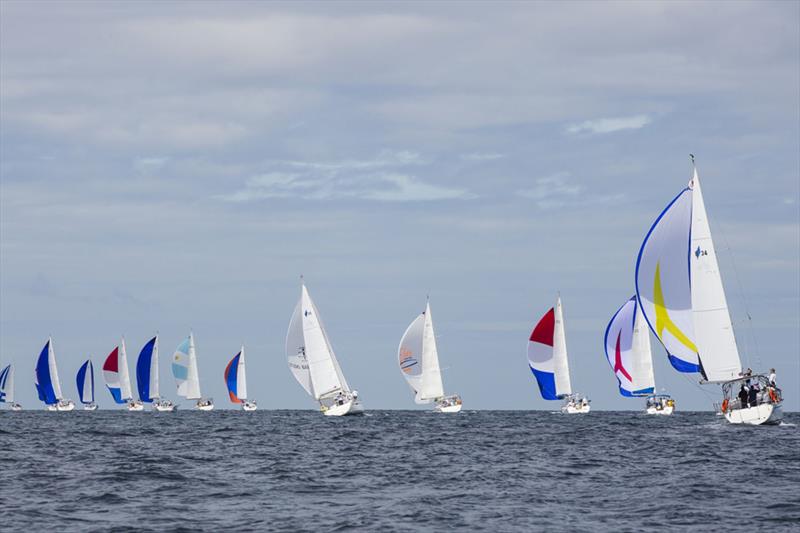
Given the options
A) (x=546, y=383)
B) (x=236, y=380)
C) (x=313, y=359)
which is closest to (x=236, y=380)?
(x=236, y=380)

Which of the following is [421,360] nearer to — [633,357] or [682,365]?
[633,357]

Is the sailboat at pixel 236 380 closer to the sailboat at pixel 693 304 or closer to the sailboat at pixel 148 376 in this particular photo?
the sailboat at pixel 148 376

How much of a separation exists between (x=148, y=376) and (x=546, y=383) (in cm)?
5028

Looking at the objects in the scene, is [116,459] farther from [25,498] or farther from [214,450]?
[25,498]

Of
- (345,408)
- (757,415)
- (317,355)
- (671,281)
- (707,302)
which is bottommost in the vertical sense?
(757,415)

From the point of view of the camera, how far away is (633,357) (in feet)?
283

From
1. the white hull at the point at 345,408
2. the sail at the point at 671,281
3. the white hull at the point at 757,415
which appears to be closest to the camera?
the white hull at the point at 757,415

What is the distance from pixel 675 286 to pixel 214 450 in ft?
66.0

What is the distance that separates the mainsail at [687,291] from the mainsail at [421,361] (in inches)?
1866

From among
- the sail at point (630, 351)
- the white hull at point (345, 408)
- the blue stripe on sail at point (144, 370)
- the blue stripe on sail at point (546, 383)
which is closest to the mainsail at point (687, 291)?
the sail at point (630, 351)

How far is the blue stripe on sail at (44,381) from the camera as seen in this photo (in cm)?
13427

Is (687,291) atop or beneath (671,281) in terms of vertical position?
beneath

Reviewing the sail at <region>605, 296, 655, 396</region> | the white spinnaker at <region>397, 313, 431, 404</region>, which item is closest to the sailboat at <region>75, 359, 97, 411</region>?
the white spinnaker at <region>397, 313, 431, 404</region>

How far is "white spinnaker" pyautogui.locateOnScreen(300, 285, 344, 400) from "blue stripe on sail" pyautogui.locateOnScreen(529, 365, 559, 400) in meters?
21.1
